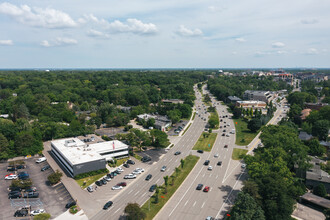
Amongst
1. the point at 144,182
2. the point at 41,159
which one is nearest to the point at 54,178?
the point at 41,159

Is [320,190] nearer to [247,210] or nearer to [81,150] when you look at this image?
[247,210]

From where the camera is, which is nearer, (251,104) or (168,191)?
(168,191)

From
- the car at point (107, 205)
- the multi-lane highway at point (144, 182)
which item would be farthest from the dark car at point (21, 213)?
the car at point (107, 205)

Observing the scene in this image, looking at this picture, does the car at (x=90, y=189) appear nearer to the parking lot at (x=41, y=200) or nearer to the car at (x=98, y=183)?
the car at (x=98, y=183)

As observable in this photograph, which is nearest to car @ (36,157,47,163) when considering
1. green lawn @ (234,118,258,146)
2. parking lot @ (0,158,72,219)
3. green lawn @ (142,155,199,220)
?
parking lot @ (0,158,72,219)

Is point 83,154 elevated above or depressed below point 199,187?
above

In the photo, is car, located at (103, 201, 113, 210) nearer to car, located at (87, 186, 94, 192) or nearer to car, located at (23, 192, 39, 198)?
car, located at (87, 186, 94, 192)

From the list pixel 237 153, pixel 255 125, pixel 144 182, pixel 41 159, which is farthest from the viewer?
pixel 255 125
